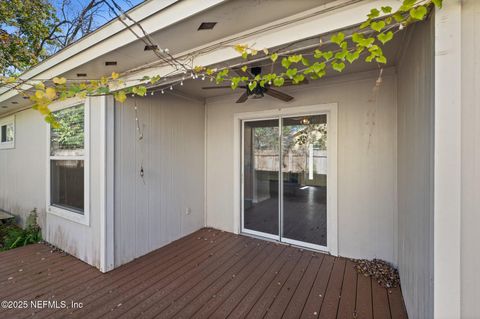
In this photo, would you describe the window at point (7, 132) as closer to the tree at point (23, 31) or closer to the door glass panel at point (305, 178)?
the tree at point (23, 31)

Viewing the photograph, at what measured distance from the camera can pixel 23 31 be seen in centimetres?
580

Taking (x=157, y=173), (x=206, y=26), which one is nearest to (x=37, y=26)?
(x=157, y=173)

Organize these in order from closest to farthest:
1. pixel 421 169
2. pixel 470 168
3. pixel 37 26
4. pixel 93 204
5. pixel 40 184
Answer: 1. pixel 470 168
2. pixel 421 169
3. pixel 93 204
4. pixel 40 184
5. pixel 37 26

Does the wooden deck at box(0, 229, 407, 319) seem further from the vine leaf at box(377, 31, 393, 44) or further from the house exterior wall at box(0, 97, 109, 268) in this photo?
the vine leaf at box(377, 31, 393, 44)

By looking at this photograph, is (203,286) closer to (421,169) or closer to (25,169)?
(421,169)

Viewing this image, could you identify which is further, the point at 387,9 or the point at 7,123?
the point at 7,123

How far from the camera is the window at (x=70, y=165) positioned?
2.86 metres

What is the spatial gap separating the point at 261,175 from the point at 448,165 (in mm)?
2693

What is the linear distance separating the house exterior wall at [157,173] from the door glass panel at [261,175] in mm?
894

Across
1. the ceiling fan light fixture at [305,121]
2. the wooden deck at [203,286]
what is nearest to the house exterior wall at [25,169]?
the wooden deck at [203,286]

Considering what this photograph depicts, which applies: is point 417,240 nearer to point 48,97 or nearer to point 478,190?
point 478,190

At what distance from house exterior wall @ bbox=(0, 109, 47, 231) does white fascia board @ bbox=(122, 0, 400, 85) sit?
11.9 ft

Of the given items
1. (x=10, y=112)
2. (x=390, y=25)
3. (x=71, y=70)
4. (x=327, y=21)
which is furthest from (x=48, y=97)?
(x=10, y=112)

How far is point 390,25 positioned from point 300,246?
112 inches
